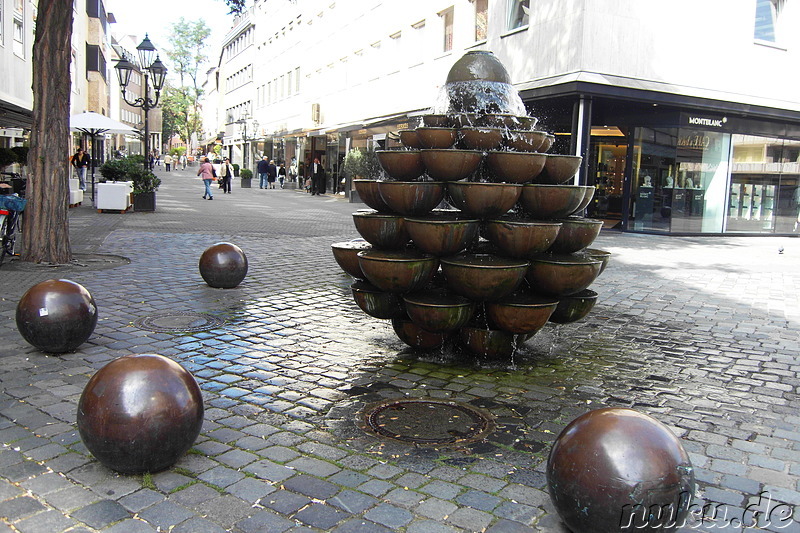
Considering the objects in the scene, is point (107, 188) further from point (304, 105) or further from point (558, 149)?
point (304, 105)

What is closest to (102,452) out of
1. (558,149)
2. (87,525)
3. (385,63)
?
(87,525)

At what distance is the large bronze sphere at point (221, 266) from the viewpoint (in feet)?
29.2

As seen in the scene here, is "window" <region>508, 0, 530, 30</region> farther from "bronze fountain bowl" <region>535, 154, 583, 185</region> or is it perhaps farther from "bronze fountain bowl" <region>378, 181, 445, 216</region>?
"bronze fountain bowl" <region>378, 181, 445, 216</region>

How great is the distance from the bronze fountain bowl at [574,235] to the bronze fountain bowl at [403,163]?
4.38 ft

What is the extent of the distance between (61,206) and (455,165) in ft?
23.6

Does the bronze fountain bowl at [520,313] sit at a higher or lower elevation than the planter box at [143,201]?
lower

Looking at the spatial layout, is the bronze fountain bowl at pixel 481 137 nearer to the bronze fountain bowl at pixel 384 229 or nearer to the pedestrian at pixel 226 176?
the bronze fountain bowl at pixel 384 229

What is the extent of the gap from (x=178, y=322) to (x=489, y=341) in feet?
10.9

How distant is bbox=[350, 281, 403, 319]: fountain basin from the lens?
6027mm

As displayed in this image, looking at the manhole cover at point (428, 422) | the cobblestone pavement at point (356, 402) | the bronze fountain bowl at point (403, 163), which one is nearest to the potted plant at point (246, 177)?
the cobblestone pavement at point (356, 402)

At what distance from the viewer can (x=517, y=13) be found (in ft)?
68.0

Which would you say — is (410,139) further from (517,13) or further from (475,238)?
(517,13)

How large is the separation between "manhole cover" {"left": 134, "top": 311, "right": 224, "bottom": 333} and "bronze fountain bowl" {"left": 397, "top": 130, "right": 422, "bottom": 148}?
2728 millimetres

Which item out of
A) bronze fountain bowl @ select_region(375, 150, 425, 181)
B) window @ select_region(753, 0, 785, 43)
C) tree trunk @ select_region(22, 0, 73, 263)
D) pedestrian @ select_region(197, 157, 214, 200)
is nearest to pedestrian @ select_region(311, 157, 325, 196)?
pedestrian @ select_region(197, 157, 214, 200)
